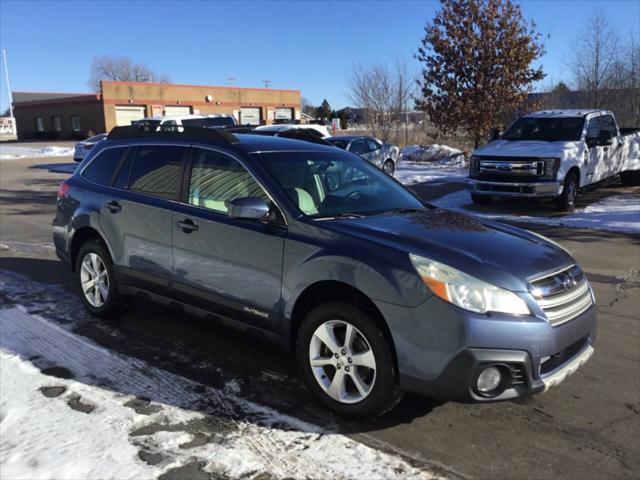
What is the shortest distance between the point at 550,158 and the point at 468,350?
8.83 meters

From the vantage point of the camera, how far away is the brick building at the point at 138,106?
5041cm

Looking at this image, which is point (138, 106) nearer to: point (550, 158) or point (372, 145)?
point (372, 145)

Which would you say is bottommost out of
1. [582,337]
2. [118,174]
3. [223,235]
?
[582,337]

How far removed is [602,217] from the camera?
10.5 metres

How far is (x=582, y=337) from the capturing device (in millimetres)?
3406

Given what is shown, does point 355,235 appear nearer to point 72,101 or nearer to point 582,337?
point 582,337

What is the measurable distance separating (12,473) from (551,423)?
9.89ft

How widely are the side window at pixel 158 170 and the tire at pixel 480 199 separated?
8734mm

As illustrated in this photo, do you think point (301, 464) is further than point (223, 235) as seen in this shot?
No

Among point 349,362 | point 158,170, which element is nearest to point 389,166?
point 158,170

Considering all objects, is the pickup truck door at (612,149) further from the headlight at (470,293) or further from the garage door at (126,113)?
the garage door at (126,113)

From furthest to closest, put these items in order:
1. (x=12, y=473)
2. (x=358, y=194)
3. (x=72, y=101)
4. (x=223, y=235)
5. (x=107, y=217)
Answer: (x=72, y=101), (x=107, y=217), (x=358, y=194), (x=223, y=235), (x=12, y=473)

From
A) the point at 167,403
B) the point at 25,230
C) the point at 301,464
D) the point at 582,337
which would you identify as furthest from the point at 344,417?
the point at 25,230

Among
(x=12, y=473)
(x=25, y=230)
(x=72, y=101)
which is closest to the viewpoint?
(x=12, y=473)
